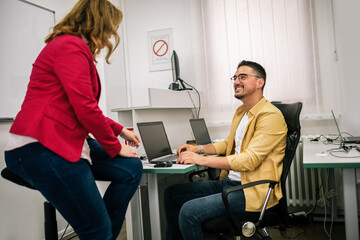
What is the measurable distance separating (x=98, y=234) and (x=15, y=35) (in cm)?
184

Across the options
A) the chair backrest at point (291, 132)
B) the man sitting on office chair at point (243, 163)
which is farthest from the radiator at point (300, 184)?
the chair backrest at point (291, 132)

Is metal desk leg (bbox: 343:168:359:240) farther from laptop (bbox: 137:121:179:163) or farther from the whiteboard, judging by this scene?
the whiteboard

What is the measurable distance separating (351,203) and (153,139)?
1.18 m

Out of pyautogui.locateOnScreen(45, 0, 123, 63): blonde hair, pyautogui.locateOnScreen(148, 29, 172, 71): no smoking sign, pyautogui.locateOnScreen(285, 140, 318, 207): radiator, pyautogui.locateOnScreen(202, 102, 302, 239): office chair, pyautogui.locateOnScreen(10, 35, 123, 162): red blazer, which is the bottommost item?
pyautogui.locateOnScreen(285, 140, 318, 207): radiator

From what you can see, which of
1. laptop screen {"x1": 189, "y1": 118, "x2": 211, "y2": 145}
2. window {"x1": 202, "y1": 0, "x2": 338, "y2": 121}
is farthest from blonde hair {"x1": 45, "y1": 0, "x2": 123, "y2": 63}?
window {"x1": 202, "y1": 0, "x2": 338, "y2": 121}

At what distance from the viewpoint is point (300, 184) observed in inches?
106

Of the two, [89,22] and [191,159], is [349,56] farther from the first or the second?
[89,22]

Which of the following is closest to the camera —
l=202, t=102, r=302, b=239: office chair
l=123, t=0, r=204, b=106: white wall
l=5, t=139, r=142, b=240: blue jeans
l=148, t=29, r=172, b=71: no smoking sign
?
l=5, t=139, r=142, b=240: blue jeans

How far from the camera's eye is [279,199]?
4.96 ft

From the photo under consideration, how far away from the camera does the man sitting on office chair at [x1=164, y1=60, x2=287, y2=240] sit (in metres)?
1.45

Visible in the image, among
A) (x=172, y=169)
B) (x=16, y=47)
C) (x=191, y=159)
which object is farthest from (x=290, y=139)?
(x=16, y=47)

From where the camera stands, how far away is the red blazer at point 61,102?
1056 millimetres

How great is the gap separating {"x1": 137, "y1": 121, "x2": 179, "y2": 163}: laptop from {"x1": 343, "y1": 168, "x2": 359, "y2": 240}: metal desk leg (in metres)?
0.92

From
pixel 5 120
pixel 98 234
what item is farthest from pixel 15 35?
pixel 98 234
